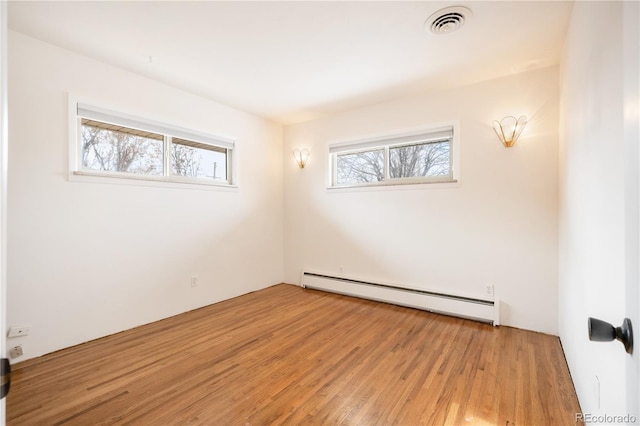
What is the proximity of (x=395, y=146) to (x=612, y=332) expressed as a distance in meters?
3.30

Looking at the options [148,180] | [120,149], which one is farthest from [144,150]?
[148,180]

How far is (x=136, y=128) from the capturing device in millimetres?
2916

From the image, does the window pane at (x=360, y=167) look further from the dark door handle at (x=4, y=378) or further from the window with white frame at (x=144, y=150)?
the dark door handle at (x=4, y=378)

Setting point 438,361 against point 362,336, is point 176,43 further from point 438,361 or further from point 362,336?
point 438,361

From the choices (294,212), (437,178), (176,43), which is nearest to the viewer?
(176,43)

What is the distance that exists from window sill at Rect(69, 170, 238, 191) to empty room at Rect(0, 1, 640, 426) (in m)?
0.02

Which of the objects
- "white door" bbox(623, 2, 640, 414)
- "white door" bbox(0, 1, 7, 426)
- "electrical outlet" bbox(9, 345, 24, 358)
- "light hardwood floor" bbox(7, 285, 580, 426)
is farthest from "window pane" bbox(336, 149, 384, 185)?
"electrical outlet" bbox(9, 345, 24, 358)

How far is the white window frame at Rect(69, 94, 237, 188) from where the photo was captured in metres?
2.47

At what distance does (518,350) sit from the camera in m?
2.34

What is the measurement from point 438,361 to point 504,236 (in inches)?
60.1

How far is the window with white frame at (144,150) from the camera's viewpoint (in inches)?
103

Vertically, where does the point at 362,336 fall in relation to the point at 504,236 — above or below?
below

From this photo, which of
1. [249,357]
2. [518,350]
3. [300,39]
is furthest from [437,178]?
[249,357]

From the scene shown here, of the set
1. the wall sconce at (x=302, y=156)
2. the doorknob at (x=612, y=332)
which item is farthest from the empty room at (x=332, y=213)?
the wall sconce at (x=302, y=156)
